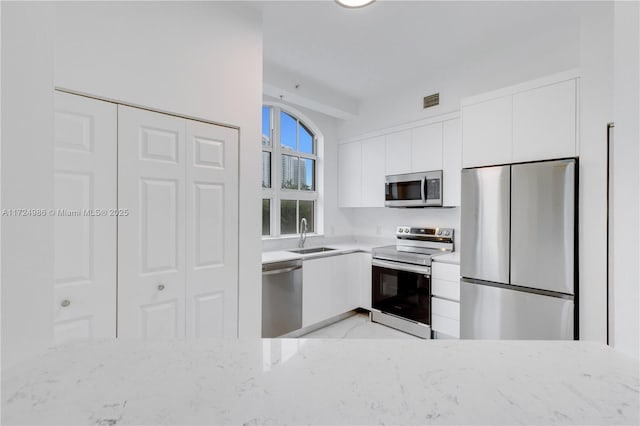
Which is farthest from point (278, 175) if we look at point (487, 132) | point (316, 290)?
point (487, 132)

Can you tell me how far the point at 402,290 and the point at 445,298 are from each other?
46 centimetres

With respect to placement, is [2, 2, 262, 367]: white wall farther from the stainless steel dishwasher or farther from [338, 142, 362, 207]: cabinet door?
[338, 142, 362, 207]: cabinet door

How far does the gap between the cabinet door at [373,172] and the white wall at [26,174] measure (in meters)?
3.51

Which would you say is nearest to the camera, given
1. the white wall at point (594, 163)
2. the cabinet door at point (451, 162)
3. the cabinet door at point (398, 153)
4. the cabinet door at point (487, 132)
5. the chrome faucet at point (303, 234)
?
the white wall at point (594, 163)

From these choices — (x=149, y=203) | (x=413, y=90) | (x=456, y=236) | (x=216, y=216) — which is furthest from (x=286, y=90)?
(x=456, y=236)

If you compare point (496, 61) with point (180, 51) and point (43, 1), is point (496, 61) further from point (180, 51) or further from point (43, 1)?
point (43, 1)

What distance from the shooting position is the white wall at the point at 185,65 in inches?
59.2

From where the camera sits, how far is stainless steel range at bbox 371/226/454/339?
306 cm

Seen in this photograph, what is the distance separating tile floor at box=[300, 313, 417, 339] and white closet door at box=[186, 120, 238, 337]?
141 cm

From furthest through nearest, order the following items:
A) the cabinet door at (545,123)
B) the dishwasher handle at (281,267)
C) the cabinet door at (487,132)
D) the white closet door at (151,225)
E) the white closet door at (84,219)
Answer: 1. the dishwasher handle at (281,267)
2. the cabinet door at (487,132)
3. the cabinet door at (545,123)
4. the white closet door at (151,225)
5. the white closet door at (84,219)

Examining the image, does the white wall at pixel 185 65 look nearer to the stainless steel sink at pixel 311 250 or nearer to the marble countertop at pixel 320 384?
the stainless steel sink at pixel 311 250

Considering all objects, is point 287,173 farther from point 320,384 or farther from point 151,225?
point 320,384

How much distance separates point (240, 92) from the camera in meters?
2.12

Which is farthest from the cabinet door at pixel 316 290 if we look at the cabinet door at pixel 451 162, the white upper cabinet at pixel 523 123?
the white upper cabinet at pixel 523 123
